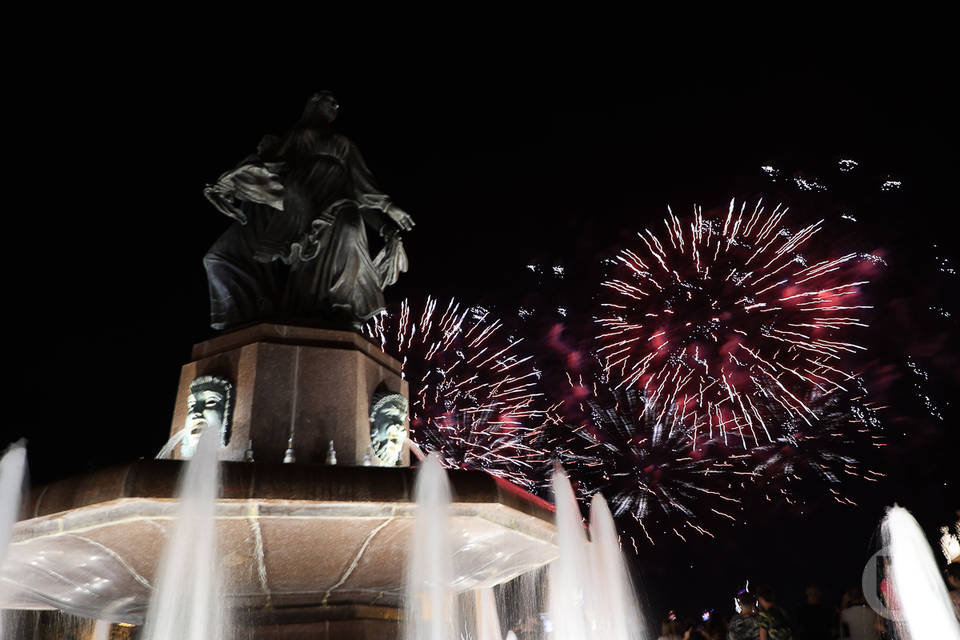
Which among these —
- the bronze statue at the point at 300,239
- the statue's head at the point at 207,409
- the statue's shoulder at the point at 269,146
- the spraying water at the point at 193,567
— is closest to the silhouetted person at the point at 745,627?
the bronze statue at the point at 300,239

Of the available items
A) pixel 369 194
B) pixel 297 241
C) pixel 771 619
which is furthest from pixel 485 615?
pixel 369 194

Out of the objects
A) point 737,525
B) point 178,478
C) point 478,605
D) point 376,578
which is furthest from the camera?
point 737,525

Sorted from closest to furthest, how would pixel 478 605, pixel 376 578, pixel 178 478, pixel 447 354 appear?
1. pixel 178 478
2. pixel 376 578
3. pixel 478 605
4. pixel 447 354

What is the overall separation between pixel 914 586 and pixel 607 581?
3.70 m

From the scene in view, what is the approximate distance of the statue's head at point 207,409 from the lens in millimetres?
7699

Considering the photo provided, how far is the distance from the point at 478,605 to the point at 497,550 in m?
4.69

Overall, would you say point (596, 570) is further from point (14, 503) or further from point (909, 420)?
point (909, 420)

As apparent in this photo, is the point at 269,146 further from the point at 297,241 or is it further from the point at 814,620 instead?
the point at 814,620

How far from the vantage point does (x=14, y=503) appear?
5.75m

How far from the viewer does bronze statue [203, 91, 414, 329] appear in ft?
29.7

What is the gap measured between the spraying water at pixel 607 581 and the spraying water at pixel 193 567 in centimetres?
380

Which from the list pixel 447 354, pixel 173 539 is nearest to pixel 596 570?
pixel 173 539

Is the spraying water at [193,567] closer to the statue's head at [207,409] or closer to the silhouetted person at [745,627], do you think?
the statue's head at [207,409]

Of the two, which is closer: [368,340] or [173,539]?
[173,539]
